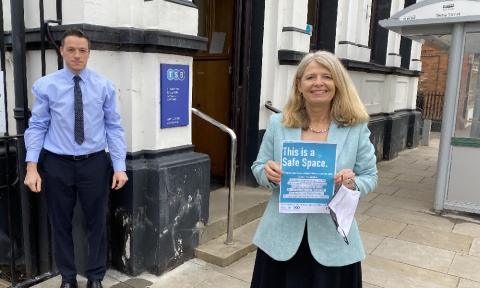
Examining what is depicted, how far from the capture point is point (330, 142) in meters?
2.09

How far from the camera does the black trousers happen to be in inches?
116

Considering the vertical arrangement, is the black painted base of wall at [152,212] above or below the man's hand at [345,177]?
below

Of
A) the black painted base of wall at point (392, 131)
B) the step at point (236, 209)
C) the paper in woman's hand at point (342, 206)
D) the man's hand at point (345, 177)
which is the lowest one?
the step at point (236, 209)

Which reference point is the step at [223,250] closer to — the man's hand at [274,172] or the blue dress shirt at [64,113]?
the blue dress shirt at [64,113]

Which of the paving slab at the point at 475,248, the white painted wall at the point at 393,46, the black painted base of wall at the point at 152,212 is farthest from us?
the white painted wall at the point at 393,46

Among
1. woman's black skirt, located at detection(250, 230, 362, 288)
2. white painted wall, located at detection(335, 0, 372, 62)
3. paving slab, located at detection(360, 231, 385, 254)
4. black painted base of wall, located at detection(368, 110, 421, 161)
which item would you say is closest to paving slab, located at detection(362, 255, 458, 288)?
paving slab, located at detection(360, 231, 385, 254)

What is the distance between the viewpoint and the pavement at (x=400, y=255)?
3.60 meters

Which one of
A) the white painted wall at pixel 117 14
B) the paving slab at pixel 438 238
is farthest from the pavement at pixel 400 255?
the white painted wall at pixel 117 14

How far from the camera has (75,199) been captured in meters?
3.06

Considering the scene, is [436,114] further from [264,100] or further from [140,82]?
[140,82]

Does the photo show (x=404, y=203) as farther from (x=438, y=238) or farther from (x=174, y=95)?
(x=174, y=95)

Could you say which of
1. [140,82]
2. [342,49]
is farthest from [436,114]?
[140,82]

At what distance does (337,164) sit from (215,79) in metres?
3.98

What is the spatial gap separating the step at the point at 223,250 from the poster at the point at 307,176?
1.94 m
